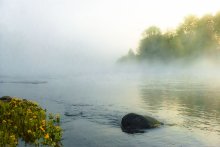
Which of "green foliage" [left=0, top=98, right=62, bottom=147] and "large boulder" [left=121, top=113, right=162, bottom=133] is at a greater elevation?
"green foliage" [left=0, top=98, right=62, bottom=147]

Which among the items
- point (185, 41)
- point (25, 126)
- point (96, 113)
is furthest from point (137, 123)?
point (185, 41)

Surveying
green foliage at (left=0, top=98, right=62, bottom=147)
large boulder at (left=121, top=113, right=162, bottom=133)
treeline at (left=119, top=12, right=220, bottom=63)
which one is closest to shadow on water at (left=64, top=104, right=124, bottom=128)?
large boulder at (left=121, top=113, right=162, bottom=133)

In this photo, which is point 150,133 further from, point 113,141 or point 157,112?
point 157,112

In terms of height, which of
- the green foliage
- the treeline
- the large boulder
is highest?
the treeline

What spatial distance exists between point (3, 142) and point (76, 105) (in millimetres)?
29175

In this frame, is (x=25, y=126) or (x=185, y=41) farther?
(x=185, y=41)

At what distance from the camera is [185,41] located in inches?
5487

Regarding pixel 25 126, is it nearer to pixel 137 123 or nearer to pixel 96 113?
pixel 137 123

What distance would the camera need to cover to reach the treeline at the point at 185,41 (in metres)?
127

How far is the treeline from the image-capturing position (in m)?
127

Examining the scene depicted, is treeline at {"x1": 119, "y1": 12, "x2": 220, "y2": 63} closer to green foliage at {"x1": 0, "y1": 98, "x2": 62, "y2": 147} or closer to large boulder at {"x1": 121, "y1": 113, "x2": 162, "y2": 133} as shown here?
large boulder at {"x1": 121, "y1": 113, "x2": 162, "y2": 133}

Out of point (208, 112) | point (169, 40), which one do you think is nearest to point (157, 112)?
point (208, 112)

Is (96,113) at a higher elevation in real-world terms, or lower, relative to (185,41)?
lower

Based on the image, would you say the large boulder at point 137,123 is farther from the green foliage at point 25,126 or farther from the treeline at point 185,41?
the treeline at point 185,41
